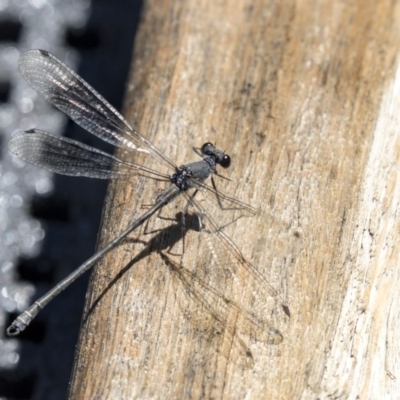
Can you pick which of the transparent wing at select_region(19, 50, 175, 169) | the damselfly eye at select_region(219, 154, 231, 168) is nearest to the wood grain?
the damselfly eye at select_region(219, 154, 231, 168)

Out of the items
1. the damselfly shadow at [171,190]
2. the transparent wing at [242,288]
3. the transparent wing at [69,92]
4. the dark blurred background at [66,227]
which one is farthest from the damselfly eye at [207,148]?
the dark blurred background at [66,227]

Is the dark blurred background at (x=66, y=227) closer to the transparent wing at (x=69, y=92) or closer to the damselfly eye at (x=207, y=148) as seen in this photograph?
the transparent wing at (x=69, y=92)

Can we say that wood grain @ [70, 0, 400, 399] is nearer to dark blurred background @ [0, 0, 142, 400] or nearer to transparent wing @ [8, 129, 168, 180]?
transparent wing @ [8, 129, 168, 180]

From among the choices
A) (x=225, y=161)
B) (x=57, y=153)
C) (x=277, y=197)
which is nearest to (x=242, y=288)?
(x=277, y=197)

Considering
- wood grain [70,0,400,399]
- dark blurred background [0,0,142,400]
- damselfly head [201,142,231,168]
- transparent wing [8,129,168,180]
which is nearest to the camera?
wood grain [70,0,400,399]

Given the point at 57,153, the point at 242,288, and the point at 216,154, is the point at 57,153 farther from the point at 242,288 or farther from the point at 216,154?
the point at 242,288

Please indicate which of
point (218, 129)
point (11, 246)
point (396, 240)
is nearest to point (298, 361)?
point (396, 240)

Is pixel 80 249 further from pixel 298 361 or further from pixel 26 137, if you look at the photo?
pixel 298 361
